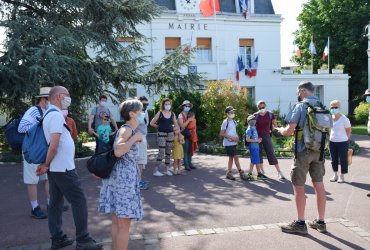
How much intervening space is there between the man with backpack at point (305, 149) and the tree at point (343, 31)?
31.0 m

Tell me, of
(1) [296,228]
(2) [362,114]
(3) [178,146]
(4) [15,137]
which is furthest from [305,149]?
(2) [362,114]

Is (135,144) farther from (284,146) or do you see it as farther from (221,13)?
(221,13)

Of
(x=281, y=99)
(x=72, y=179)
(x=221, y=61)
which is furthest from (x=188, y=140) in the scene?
(x=281, y=99)

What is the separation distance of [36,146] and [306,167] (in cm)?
347

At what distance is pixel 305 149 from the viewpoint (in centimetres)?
529

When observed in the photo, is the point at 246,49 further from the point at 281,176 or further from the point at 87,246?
the point at 87,246

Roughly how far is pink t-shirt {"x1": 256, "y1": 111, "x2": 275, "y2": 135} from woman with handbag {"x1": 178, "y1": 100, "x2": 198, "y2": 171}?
180 centimetres

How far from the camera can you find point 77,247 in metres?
4.85

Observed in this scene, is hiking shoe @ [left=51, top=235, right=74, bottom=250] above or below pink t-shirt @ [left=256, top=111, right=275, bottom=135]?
below

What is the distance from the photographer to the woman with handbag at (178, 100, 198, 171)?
10.3 metres

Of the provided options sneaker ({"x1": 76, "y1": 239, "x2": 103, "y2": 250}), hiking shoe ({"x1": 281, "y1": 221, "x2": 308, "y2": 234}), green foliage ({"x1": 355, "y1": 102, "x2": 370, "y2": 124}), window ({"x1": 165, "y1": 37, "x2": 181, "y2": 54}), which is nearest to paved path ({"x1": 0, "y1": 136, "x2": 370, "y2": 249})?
hiking shoe ({"x1": 281, "y1": 221, "x2": 308, "y2": 234})

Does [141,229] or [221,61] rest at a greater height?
[221,61]

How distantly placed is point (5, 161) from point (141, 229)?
900 centimetres

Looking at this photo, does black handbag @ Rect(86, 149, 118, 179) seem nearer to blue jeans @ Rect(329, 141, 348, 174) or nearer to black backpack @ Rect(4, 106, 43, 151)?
black backpack @ Rect(4, 106, 43, 151)
